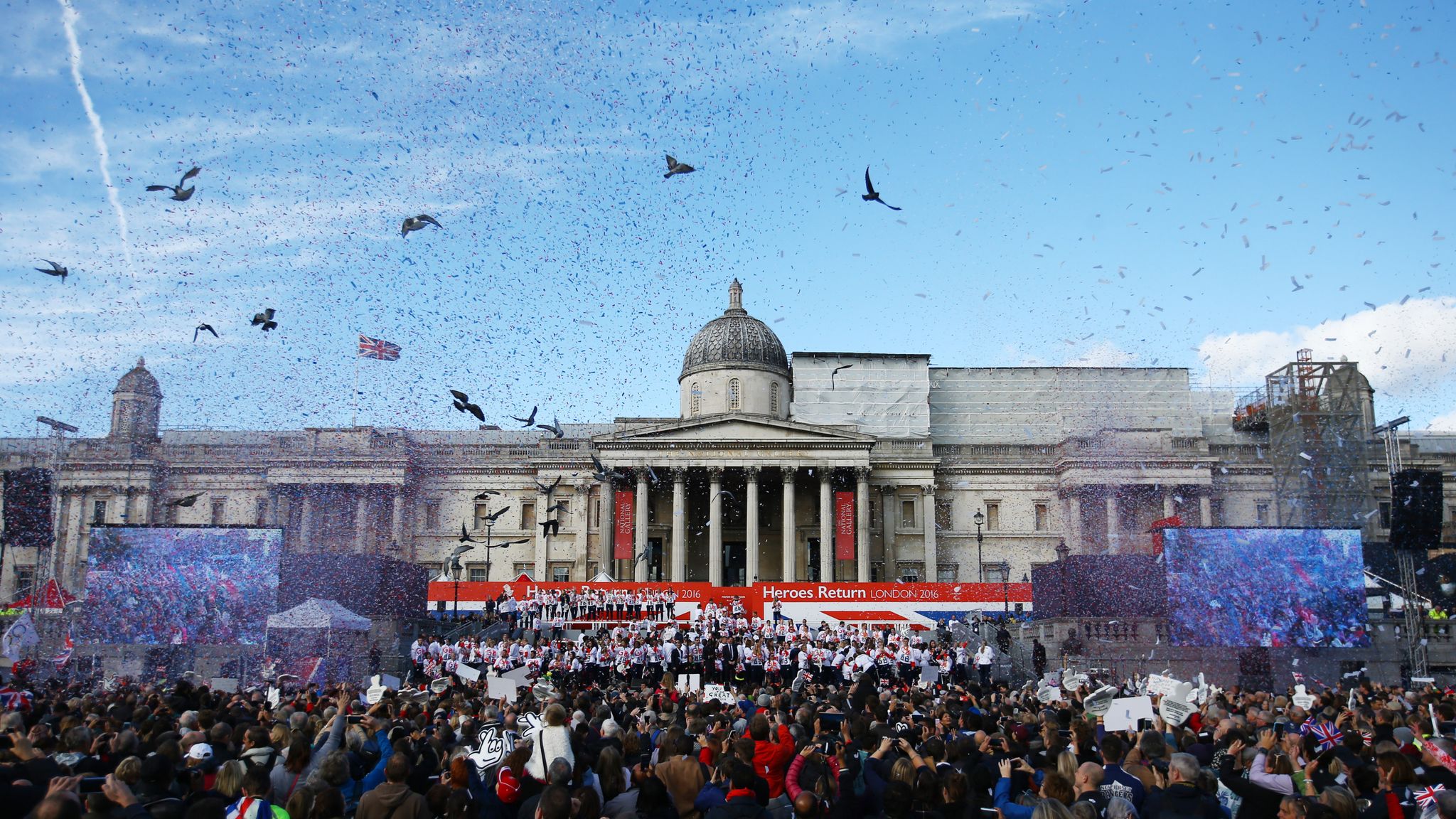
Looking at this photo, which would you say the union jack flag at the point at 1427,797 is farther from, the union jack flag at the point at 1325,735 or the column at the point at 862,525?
the column at the point at 862,525

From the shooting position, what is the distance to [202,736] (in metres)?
10.4

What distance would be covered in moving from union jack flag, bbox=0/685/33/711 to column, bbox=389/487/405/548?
55296 millimetres

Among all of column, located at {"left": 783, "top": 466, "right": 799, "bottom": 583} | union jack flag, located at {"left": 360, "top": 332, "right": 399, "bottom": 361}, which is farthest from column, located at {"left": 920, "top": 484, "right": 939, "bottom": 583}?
union jack flag, located at {"left": 360, "top": 332, "right": 399, "bottom": 361}

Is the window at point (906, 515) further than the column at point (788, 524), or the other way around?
the window at point (906, 515)

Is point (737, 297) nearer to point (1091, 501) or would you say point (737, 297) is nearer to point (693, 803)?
point (1091, 501)

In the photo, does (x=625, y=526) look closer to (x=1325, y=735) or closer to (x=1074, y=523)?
(x=1074, y=523)

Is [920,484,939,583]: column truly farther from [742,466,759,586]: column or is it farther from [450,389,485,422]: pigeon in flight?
[450,389,485,422]: pigeon in flight

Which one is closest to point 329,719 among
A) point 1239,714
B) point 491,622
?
point 1239,714

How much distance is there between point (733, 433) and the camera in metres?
67.6

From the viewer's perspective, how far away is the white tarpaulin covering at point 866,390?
258 ft

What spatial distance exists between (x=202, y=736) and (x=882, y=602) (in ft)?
138

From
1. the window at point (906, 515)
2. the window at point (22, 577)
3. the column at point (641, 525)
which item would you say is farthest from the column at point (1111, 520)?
the window at point (22, 577)

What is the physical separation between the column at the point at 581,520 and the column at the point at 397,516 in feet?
36.1

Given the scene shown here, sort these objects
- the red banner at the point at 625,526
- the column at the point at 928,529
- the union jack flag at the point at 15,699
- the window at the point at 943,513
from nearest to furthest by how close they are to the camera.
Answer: the union jack flag at the point at 15,699 → the red banner at the point at 625,526 → the column at the point at 928,529 → the window at the point at 943,513
